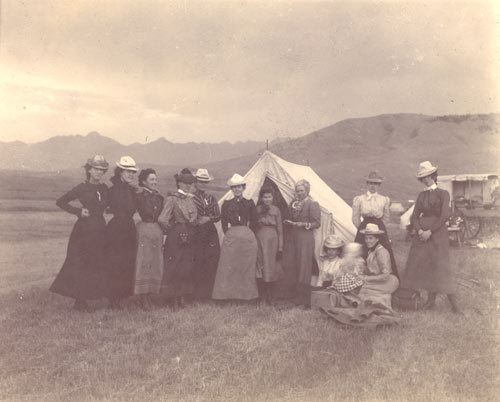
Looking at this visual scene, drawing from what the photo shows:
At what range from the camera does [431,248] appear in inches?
196

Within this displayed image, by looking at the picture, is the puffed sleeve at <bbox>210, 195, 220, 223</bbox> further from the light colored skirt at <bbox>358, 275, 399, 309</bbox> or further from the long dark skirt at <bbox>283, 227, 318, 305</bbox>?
the light colored skirt at <bbox>358, 275, 399, 309</bbox>

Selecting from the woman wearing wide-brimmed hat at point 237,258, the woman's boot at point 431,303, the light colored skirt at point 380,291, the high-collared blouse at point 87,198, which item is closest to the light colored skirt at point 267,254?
the woman wearing wide-brimmed hat at point 237,258

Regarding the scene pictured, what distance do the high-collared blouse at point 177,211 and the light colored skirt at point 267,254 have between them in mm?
889

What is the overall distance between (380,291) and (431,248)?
83cm

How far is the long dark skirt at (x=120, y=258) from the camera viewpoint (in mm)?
5012

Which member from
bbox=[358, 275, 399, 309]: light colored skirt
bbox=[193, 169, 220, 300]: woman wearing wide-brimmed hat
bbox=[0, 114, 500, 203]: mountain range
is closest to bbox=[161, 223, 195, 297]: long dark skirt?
bbox=[193, 169, 220, 300]: woman wearing wide-brimmed hat

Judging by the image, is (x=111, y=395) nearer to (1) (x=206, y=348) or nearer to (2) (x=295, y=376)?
(1) (x=206, y=348)

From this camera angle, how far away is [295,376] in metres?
3.34

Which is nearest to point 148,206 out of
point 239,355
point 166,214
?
point 166,214

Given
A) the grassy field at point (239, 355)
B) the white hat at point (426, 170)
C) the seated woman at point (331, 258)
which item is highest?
the white hat at point (426, 170)

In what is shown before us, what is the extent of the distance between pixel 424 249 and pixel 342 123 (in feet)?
214

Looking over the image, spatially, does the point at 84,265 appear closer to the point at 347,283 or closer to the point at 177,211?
the point at 177,211

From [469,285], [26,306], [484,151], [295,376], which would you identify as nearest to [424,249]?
[469,285]

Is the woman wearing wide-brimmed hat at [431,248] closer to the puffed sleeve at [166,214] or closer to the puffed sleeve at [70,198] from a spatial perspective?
the puffed sleeve at [166,214]
